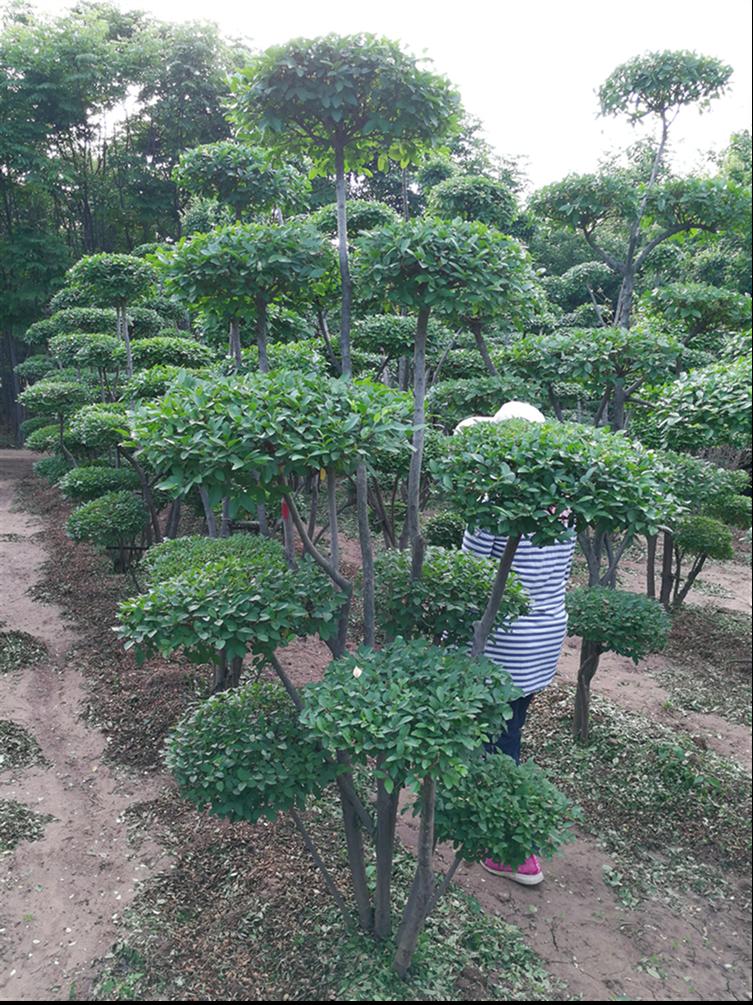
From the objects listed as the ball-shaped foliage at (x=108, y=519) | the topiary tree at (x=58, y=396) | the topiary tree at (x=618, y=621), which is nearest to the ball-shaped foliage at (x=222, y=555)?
the topiary tree at (x=618, y=621)

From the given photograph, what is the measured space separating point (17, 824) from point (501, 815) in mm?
2400

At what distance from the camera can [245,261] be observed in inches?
88.0

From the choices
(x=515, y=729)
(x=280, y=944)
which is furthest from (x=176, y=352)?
(x=280, y=944)

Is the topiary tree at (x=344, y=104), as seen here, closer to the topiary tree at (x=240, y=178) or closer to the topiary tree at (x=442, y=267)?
the topiary tree at (x=442, y=267)

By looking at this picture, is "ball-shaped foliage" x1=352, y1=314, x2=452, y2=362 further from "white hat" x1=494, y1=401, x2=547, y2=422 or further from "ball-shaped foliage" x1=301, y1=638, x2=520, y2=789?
"ball-shaped foliage" x1=301, y1=638, x2=520, y2=789

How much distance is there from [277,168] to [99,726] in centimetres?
330

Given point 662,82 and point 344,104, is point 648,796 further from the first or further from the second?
point 662,82

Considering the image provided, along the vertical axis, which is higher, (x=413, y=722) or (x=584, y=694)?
(x=413, y=722)

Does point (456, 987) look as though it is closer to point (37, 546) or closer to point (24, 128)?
point (37, 546)

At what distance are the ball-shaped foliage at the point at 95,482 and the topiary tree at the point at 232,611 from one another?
4.51m

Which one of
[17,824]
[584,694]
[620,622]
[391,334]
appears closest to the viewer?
[17,824]

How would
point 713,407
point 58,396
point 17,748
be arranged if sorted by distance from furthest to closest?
point 58,396
point 17,748
point 713,407

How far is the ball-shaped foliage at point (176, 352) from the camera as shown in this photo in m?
5.62

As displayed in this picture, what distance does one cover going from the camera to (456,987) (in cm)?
233
